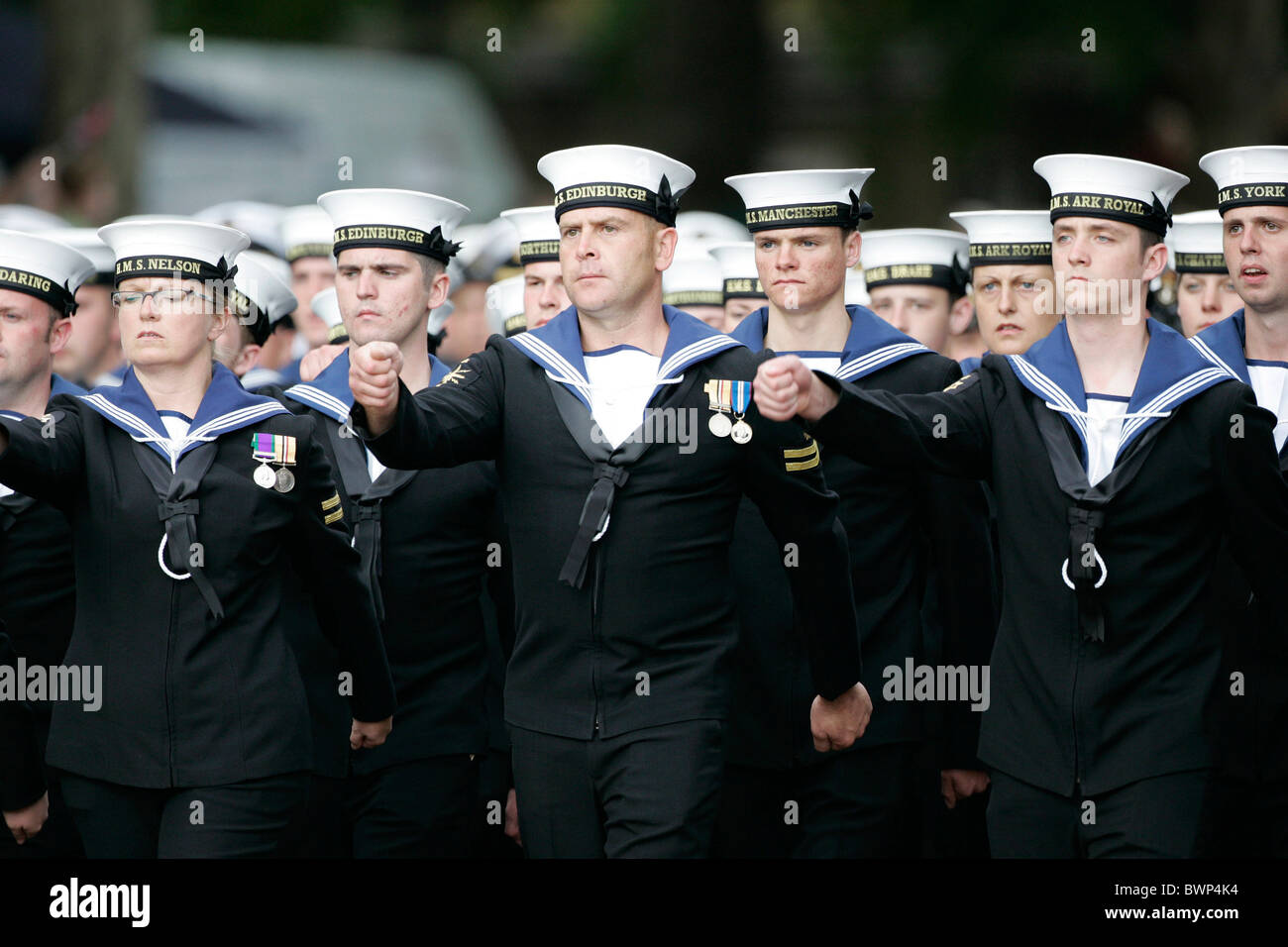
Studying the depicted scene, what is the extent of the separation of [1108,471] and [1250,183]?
1.57 m

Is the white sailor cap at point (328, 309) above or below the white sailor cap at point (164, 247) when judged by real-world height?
above

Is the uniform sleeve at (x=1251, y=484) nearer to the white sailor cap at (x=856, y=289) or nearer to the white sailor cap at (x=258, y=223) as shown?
the white sailor cap at (x=856, y=289)

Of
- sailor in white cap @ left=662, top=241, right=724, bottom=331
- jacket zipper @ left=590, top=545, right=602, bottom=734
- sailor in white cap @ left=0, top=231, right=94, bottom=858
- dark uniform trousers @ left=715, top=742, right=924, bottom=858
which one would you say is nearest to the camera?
jacket zipper @ left=590, top=545, right=602, bottom=734

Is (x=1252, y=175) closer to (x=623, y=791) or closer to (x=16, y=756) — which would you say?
(x=623, y=791)

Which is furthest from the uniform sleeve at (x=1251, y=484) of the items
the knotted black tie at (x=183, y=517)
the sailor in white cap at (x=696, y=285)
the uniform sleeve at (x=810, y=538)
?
the sailor in white cap at (x=696, y=285)

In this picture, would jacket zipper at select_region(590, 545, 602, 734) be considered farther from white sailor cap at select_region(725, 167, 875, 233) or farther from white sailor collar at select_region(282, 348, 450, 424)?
white sailor cap at select_region(725, 167, 875, 233)

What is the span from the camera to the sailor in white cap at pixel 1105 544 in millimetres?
6926

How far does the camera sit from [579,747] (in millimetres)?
7094

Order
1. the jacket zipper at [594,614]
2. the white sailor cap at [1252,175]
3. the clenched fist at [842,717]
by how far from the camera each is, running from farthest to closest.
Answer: the white sailor cap at [1252,175], the clenched fist at [842,717], the jacket zipper at [594,614]

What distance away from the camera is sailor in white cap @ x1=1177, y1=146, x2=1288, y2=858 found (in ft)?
26.1

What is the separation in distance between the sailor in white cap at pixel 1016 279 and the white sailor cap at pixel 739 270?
1.25 m

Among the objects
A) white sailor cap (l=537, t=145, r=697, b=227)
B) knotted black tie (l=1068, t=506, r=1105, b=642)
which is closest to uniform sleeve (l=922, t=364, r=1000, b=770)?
knotted black tie (l=1068, t=506, r=1105, b=642)

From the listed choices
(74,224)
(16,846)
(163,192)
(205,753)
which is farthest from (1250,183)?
(163,192)

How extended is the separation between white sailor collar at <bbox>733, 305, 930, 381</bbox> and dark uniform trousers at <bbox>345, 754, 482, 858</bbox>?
189 centimetres
